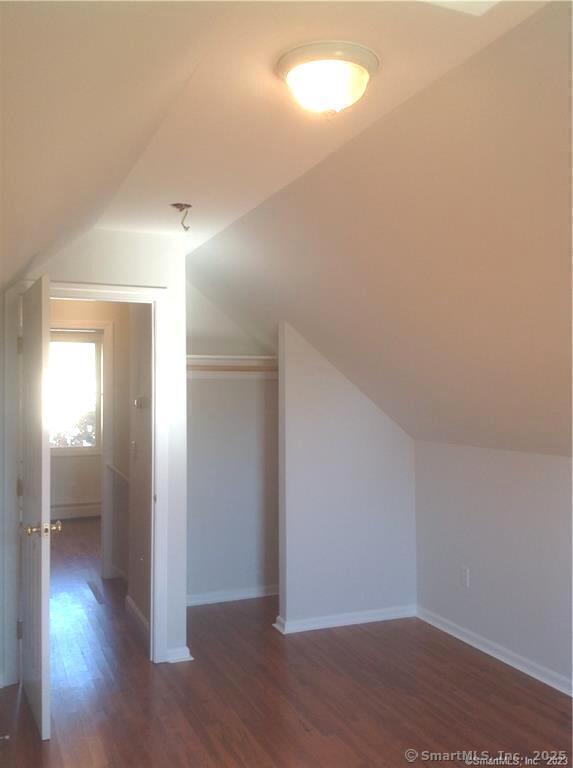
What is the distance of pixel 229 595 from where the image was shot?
5.24m

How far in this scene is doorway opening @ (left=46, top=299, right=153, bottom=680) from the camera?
4.44 metres

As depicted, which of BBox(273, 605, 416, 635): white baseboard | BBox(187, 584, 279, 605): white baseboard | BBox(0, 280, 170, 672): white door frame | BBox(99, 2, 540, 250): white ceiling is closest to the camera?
BBox(99, 2, 540, 250): white ceiling

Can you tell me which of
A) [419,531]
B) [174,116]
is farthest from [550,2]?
[419,531]

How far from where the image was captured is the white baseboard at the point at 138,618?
4411mm

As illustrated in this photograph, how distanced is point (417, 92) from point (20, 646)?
10.8 ft

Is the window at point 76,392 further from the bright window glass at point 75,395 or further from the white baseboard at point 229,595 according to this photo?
the white baseboard at point 229,595

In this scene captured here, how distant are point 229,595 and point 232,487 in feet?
2.55

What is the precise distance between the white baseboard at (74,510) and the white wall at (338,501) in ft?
15.6

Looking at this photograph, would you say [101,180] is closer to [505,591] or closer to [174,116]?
[174,116]

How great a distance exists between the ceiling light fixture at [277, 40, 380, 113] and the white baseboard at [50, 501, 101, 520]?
7.45 meters

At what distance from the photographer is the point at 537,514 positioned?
12.6ft

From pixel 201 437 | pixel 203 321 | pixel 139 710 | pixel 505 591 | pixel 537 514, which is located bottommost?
pixel 139 710

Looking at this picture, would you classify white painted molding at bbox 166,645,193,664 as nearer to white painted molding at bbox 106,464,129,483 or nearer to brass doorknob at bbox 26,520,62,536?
brass doorknob at bbox 26,520,62,536

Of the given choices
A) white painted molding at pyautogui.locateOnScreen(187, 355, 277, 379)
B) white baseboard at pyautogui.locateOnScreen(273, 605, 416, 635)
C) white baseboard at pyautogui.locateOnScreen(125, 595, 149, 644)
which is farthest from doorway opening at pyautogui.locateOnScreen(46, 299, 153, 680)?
white baseboard at pyautogui.locateOnScreen(273, 605, 416, 635)
